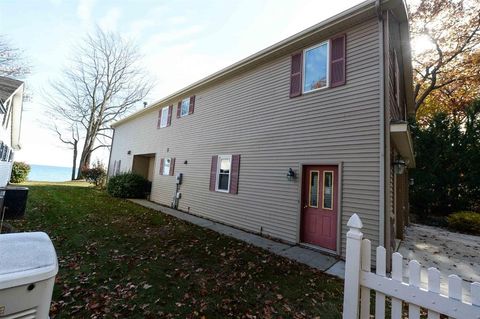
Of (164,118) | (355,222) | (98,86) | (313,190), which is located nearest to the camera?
(355,222)

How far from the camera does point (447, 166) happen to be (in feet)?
38.5

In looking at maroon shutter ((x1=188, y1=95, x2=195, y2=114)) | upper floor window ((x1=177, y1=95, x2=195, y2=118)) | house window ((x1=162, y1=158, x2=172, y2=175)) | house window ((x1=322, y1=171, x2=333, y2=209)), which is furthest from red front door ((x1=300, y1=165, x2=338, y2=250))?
house window ((x1=162, y1=158, x2=172, y2=175))

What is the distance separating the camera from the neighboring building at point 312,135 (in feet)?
17.8

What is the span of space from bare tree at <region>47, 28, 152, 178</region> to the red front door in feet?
79.0

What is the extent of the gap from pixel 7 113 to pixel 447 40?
984 inches

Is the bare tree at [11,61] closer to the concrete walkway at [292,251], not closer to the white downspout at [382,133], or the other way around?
the concrete walkway at [292,251]

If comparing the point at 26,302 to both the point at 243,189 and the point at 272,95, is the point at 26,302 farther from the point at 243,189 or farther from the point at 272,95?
the point at 272,95

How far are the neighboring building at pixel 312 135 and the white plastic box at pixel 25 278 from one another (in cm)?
554

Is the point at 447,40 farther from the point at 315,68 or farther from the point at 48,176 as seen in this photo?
the point at 48,176

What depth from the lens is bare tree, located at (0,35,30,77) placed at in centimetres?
1658

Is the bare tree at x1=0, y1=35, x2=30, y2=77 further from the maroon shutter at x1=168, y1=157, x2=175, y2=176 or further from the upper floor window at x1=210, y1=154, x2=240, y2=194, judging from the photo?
the upper floor window at x1=210, y1=154, x2=240, y2=194

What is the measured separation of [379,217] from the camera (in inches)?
199

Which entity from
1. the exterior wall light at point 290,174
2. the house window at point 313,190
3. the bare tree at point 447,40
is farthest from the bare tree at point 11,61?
the bare tree at point 447,40

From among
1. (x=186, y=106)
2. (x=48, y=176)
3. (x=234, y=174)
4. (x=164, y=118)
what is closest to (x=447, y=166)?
(x=234, y=174)
